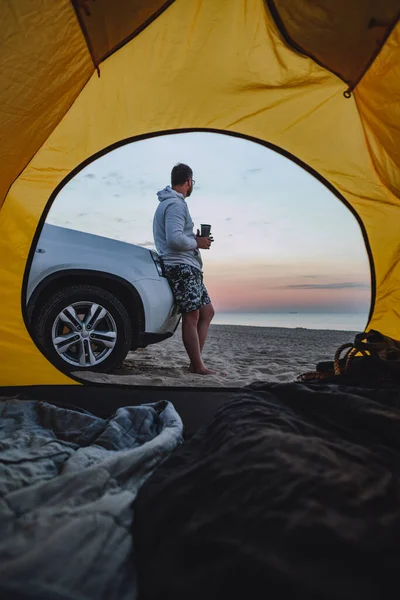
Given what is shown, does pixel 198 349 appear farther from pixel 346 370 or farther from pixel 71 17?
pixel 71 17

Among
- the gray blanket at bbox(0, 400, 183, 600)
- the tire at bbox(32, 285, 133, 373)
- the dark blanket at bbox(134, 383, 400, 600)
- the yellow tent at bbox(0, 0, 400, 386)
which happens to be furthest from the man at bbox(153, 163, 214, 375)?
the dark blanket at bbox(134, 383, 400, 600)

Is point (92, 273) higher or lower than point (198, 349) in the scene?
higher

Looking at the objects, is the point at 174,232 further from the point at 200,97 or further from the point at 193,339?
the point at 200,97

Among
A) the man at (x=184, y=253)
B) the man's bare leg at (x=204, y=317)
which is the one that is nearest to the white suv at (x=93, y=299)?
the man at (x=184, y=253)

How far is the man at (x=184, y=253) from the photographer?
3414 millimetres

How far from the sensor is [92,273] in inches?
137

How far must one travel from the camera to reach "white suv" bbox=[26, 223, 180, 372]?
11.0 ft

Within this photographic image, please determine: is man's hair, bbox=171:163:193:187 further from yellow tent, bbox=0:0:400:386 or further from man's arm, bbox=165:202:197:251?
yellow tent, bbox=0:0:400:386

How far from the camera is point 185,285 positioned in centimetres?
353

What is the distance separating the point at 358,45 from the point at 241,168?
2.01 meters

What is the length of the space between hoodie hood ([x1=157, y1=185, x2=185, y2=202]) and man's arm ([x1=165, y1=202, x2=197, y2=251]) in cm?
6

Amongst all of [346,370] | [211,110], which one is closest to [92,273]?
[211,110]

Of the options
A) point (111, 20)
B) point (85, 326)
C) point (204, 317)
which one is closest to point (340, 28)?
point (111, 20)

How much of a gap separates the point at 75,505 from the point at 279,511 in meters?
0.48
